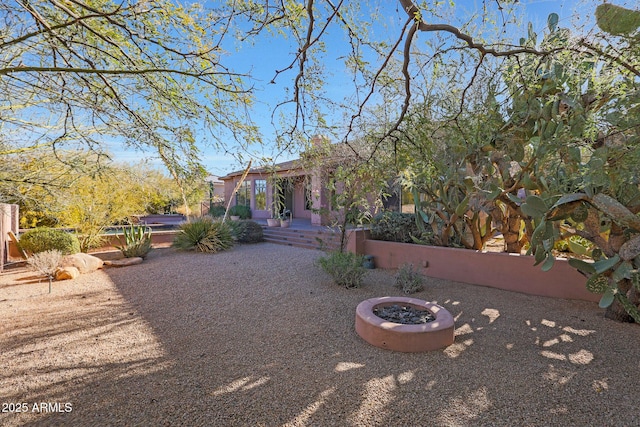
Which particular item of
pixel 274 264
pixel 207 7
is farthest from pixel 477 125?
pixel 274 264

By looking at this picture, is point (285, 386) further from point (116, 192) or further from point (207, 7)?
point (116, 192)

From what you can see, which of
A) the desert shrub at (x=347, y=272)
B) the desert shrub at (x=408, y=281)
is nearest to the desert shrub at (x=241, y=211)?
the desert shrub at (x=347, y=272)

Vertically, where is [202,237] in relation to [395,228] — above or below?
below

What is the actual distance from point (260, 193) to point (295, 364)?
1681 centimetres

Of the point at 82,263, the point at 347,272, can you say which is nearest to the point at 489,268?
the point at 347,272

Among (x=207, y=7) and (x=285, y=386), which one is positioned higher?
(x=207, y=7)

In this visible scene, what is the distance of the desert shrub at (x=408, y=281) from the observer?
591cm

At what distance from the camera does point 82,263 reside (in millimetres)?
7660

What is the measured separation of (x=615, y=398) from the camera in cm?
271

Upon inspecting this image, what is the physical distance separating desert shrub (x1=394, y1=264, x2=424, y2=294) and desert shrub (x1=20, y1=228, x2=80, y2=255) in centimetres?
895

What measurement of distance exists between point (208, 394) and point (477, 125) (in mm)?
4637

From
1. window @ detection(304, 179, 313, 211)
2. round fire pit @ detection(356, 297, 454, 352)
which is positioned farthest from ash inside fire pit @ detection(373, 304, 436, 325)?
window @ detection(304, 179, 313, 211)

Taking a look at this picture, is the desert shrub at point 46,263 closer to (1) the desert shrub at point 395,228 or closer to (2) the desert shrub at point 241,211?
(1) the desert shrub at point 395,228

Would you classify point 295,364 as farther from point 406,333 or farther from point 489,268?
point 489,268
